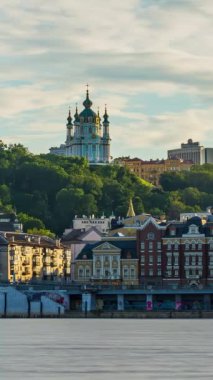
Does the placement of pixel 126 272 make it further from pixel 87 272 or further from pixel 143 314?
pixel 143 314

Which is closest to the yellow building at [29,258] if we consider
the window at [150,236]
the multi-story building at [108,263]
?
the multi-story building at [108,263]

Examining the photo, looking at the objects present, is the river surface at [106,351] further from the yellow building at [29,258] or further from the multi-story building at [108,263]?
the yellow building at [29,258]

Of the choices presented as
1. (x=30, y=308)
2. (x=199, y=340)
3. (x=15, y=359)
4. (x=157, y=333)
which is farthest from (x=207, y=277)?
(x=15, y=359)

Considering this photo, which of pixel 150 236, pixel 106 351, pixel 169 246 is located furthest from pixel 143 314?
pixel 106 351

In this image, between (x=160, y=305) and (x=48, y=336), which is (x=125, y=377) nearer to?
(x=48, y=336)

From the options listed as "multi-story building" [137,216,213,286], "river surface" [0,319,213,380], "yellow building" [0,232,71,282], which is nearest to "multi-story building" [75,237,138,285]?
"multi-story building" [137,216,213,286]
